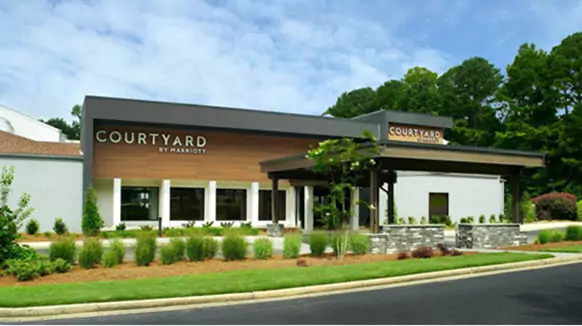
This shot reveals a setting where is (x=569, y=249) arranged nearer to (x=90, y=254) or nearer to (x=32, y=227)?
(x=90, y=254)

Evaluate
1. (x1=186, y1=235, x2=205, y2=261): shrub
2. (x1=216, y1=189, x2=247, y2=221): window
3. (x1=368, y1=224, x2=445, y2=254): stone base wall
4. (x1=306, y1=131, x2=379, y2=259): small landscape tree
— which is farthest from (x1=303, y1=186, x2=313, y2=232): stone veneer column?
(x1=186, y1=235, x2=205, y2=261): shrub

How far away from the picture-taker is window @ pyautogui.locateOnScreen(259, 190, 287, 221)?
38503mm

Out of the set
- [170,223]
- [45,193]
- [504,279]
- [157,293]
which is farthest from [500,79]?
[157,293]

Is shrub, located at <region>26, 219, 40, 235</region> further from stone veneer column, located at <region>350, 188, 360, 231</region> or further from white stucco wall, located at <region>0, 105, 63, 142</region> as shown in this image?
white stucco wall, located at <region>0, 105, 63, 142</region>

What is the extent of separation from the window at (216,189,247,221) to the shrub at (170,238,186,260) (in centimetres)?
2082

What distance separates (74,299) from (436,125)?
1580 inches

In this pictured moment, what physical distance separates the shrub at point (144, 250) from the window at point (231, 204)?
21280 mm

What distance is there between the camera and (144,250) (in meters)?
15.2

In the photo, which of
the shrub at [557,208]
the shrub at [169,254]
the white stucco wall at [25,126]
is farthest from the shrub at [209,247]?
the white stucco wall at [25,126]

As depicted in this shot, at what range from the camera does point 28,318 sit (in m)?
9.68

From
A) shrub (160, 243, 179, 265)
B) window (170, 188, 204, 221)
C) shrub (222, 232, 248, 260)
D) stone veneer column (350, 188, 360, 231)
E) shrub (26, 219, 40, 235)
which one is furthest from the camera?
window (170, 188, 204, 221)

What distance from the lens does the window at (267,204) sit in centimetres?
3850

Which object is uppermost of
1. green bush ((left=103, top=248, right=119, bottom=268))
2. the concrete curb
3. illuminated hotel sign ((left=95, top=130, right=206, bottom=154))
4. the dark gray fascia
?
the dark gray fascia

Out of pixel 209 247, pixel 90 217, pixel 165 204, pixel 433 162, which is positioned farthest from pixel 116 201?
pixel 433 162
